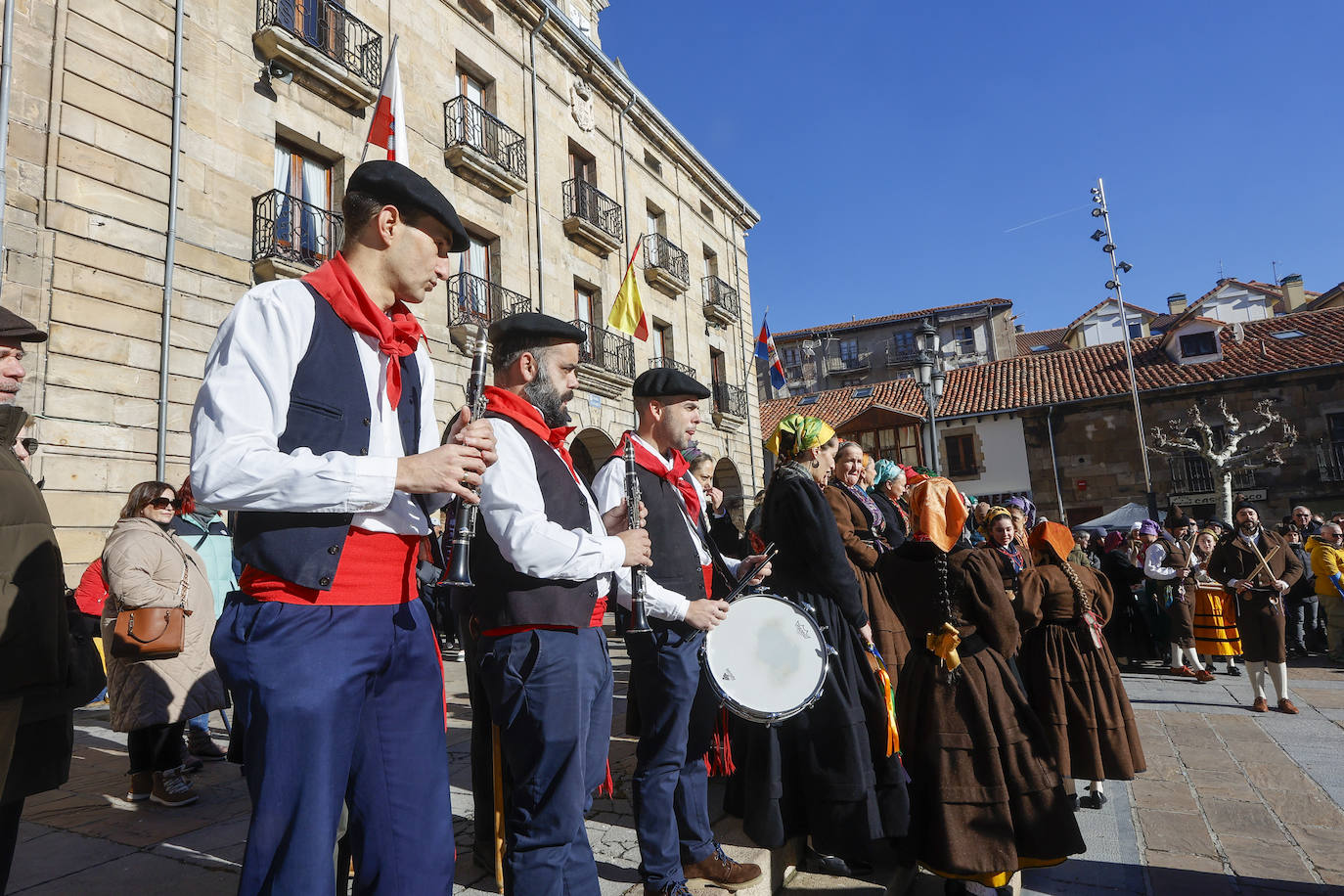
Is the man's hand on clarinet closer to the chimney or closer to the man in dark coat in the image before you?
the man in dark coat

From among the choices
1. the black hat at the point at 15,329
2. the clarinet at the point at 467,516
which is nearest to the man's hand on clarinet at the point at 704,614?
the clarinet at the point at 467,516

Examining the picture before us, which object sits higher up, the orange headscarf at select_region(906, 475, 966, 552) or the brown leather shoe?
the orange headscarf at select_region(906, 475, 966, 552)

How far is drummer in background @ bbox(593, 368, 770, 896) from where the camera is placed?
2.78 m

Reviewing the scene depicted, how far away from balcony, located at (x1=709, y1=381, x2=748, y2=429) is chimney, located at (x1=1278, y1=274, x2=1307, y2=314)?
110ft

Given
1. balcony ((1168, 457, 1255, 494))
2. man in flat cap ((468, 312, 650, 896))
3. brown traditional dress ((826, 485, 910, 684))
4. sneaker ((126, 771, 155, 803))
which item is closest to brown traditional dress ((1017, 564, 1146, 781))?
brown traditional dress ((826, 485, 910, 684))

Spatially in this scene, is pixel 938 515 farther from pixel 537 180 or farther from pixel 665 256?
pixel 665 256

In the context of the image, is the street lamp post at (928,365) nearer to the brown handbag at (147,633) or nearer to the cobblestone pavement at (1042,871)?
the cobblestone pavement at (1042,871)

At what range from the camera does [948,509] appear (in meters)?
3.53

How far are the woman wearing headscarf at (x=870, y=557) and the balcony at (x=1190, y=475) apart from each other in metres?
28.2

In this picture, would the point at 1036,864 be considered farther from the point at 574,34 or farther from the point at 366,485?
the point at 574,34

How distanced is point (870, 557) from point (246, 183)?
946cm

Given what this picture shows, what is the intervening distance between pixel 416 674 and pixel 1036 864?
9.05 ft

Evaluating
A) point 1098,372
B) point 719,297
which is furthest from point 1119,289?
point 719,297

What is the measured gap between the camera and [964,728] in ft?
10.5
